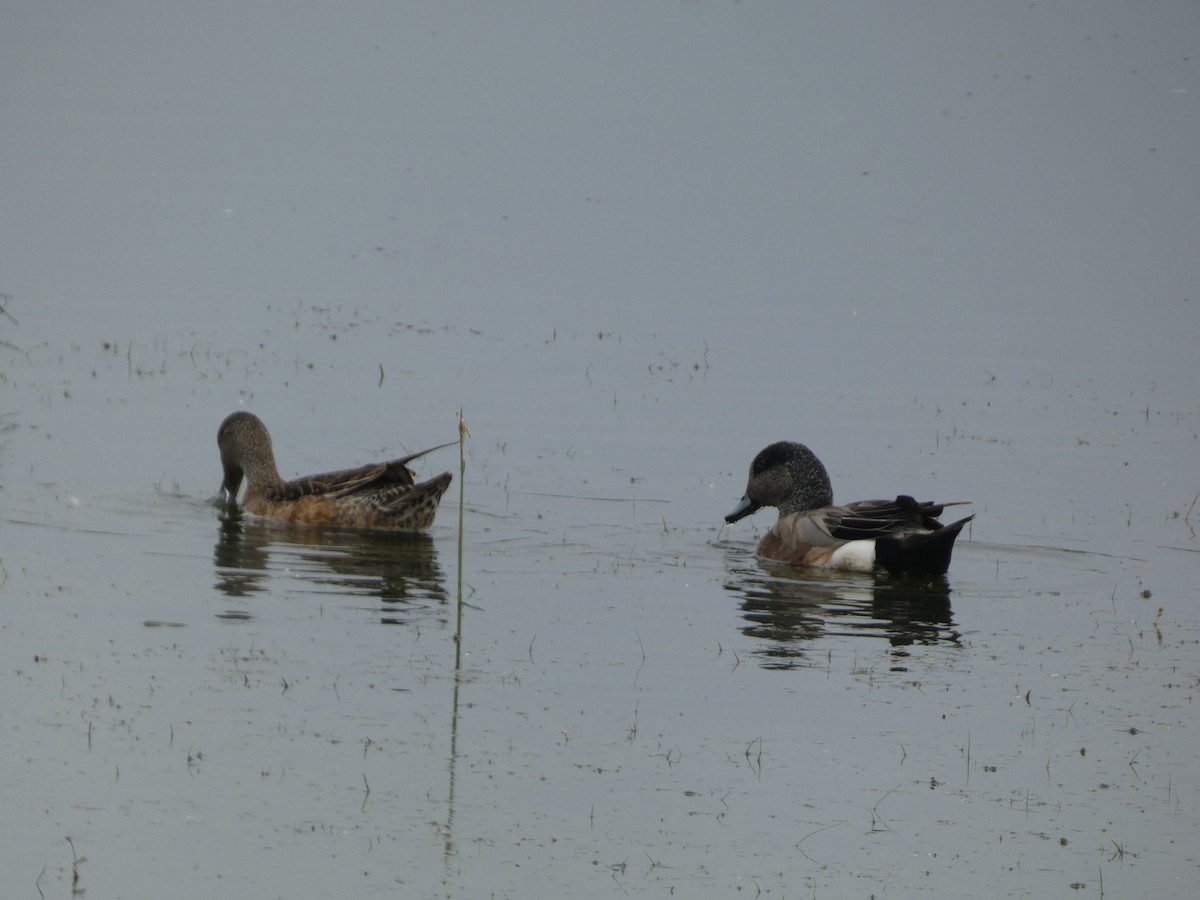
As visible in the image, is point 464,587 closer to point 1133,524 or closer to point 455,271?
point 1133,524

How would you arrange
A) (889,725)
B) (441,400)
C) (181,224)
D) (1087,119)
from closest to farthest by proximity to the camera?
(889,725), (441,400), (181,224), (1087,119)

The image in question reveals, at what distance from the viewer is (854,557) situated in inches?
519

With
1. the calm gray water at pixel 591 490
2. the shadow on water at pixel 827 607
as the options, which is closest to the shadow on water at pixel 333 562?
the calm gray water at pixel 591 490

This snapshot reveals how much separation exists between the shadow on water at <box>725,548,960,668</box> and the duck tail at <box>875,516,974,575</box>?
10 centimetres

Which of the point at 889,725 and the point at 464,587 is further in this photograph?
the point at 464,587

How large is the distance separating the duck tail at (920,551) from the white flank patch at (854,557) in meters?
0.12

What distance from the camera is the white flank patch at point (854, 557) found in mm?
13130

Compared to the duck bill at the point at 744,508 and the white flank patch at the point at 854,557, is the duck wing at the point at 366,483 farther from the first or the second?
the white flank patch at the point at 854,557

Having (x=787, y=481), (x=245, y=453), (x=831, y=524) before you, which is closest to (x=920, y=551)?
(x=831, y=524)

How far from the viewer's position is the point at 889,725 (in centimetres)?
923

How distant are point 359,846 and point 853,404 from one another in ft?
36.8

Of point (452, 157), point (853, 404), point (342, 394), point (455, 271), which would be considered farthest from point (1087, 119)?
point (342, 394)

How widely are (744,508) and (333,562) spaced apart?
3137 millimetres

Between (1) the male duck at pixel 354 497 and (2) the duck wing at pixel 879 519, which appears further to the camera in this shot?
(1) the male duck at pixel 354 497
